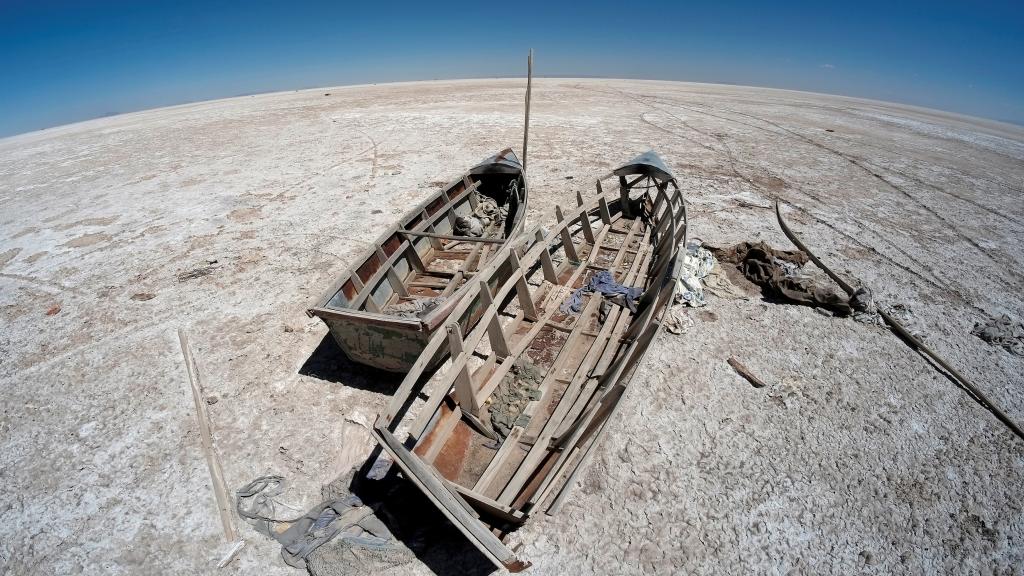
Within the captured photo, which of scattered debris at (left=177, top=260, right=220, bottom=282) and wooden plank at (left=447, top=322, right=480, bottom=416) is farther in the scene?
scattered debris at (left=177, top=260, right=220, bottom=282)

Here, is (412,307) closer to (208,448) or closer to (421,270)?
(421,270)

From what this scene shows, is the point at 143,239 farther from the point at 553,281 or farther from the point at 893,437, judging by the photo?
the point at 893,437

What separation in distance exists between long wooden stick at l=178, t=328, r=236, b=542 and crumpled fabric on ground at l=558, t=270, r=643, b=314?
511cm

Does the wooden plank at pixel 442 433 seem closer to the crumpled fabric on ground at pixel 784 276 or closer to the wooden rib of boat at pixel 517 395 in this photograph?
the wooden rib of boat at pixel 517 395

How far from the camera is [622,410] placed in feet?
17.9

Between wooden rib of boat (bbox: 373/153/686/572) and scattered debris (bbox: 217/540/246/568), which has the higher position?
wooden rib of boat (bbox: 373/153/686/572)

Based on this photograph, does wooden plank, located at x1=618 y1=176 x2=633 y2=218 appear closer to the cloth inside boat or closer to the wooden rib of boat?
the wooden rib of boat

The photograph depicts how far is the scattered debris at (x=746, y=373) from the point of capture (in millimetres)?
5734

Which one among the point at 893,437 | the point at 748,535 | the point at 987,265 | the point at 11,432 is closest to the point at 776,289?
the point at 893,437

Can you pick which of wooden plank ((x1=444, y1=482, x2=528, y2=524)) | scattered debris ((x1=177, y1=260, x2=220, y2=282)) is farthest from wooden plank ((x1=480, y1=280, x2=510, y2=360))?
scattered debris ((x1=177, y1=260, x2=220, y2=282))

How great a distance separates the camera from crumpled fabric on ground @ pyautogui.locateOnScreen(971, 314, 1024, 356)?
6.45 metres

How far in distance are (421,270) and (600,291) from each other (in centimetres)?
360

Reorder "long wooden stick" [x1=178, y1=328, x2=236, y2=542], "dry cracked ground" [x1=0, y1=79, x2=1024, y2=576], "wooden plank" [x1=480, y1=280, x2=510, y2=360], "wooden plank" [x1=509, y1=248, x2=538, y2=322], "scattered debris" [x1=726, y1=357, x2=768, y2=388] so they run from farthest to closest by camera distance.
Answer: "wooden plank" [x1=509, y1=248, x2=538, y2=322], "scattered debris" [x1=726, y1=357, x2=768, y2=388], "wooden plank" [x1=480, y1=280, x2=510, y2=360], "long wooden stick" [x1=178, y1=328, x2=236, y2=542], "dry cracked ground" [x1=0, y1=79, x2=1024, y2=576]

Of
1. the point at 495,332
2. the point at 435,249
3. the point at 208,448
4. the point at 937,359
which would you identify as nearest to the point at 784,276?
the point at 937,359
